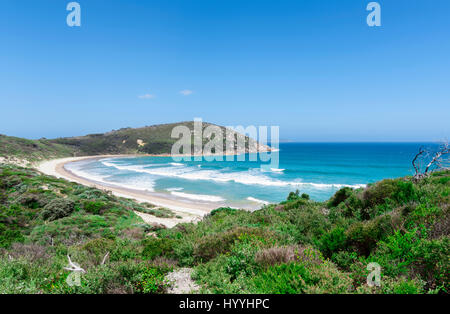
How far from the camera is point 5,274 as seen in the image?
370 cm

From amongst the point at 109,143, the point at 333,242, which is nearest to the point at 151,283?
the point at 333,242

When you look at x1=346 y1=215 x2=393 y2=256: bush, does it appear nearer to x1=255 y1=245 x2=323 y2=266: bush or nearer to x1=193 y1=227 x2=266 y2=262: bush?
x1=255 y1=245 x2=323 y2=266: bush

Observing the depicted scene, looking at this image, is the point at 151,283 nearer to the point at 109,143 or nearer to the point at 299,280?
the point at 299,280

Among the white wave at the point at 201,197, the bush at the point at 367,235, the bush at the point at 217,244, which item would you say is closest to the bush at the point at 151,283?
the bush at the point at 217,244

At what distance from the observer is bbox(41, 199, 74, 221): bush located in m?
11.9

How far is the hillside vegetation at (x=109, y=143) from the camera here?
7300cm

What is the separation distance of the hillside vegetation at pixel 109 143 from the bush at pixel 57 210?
70.7 meters

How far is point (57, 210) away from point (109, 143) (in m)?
110

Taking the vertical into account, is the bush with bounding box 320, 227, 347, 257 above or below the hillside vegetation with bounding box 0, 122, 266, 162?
below

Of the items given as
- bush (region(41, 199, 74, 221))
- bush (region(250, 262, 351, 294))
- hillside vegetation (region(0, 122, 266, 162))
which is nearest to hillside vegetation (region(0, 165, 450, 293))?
bush (region(250, 262, 351, 294))

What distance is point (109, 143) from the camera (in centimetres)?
10888

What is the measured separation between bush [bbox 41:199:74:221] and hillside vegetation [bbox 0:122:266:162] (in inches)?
2783

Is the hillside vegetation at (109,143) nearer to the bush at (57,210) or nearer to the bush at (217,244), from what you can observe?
the bush at (57,210)
